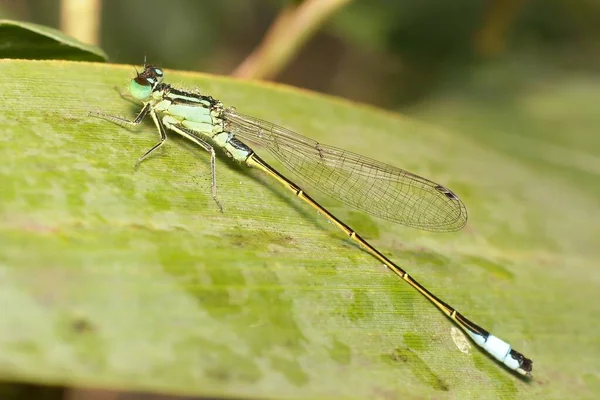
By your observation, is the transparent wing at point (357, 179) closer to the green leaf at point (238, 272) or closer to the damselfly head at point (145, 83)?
the green leaf at point (238, 272)

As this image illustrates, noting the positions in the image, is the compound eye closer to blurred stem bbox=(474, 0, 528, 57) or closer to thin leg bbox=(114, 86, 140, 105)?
thin leg bbox=(114, 86, 140, 105)

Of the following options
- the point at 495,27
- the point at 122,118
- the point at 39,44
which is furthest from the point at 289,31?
the point at 495,27

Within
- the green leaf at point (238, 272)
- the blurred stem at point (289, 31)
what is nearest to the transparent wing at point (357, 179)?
the green leaf at point (238, 272)

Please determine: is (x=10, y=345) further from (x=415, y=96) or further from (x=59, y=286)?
(x=415, y=96)

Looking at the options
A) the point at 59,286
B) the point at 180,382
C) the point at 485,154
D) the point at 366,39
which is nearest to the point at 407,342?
the point at 180,382

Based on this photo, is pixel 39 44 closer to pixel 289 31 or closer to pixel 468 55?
pixel 289 31

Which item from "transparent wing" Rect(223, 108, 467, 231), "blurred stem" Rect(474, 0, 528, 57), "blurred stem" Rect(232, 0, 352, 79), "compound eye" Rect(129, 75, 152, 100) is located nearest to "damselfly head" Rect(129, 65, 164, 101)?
"compound eye" Rect(129, 75, 152, 100)

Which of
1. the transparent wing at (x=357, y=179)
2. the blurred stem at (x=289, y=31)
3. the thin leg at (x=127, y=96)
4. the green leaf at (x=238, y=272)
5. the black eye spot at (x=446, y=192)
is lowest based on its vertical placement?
the green leaf at (x=238, y=272)
